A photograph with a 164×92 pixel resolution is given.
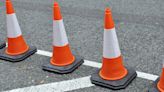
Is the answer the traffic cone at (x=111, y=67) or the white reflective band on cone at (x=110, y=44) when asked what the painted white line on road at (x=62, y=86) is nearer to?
the traffic cone at (x=111, y=67)

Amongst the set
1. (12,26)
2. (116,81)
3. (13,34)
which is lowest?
(116,81)

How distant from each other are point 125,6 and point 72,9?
120 cm

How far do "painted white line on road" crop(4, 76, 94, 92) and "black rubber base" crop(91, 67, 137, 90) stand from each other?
0.30 feet

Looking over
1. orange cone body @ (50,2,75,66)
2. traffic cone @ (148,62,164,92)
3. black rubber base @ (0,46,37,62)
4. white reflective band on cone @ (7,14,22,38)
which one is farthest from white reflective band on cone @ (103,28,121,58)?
white reflective band on cone @ (7,14,22,38)

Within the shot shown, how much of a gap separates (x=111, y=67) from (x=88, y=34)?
184 cm

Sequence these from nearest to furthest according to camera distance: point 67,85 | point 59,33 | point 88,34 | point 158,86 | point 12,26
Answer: point 158,86 < point 67,85 < point 59,33 < point 12,26 < point 88,34

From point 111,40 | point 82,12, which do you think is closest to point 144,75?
point 111,40

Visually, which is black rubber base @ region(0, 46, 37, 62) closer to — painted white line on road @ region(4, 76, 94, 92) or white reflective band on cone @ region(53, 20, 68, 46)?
white reflective band on cone @ region(53, 20, 68, 46)

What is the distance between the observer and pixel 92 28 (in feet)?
19.8

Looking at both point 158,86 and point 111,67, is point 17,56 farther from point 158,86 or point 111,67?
point 158,86

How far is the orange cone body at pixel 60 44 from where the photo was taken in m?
4.34

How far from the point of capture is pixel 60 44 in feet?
14.4

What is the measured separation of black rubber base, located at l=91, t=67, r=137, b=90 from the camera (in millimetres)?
3885

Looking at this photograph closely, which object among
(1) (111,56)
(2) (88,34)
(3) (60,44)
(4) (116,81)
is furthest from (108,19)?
(2) (88,34)
